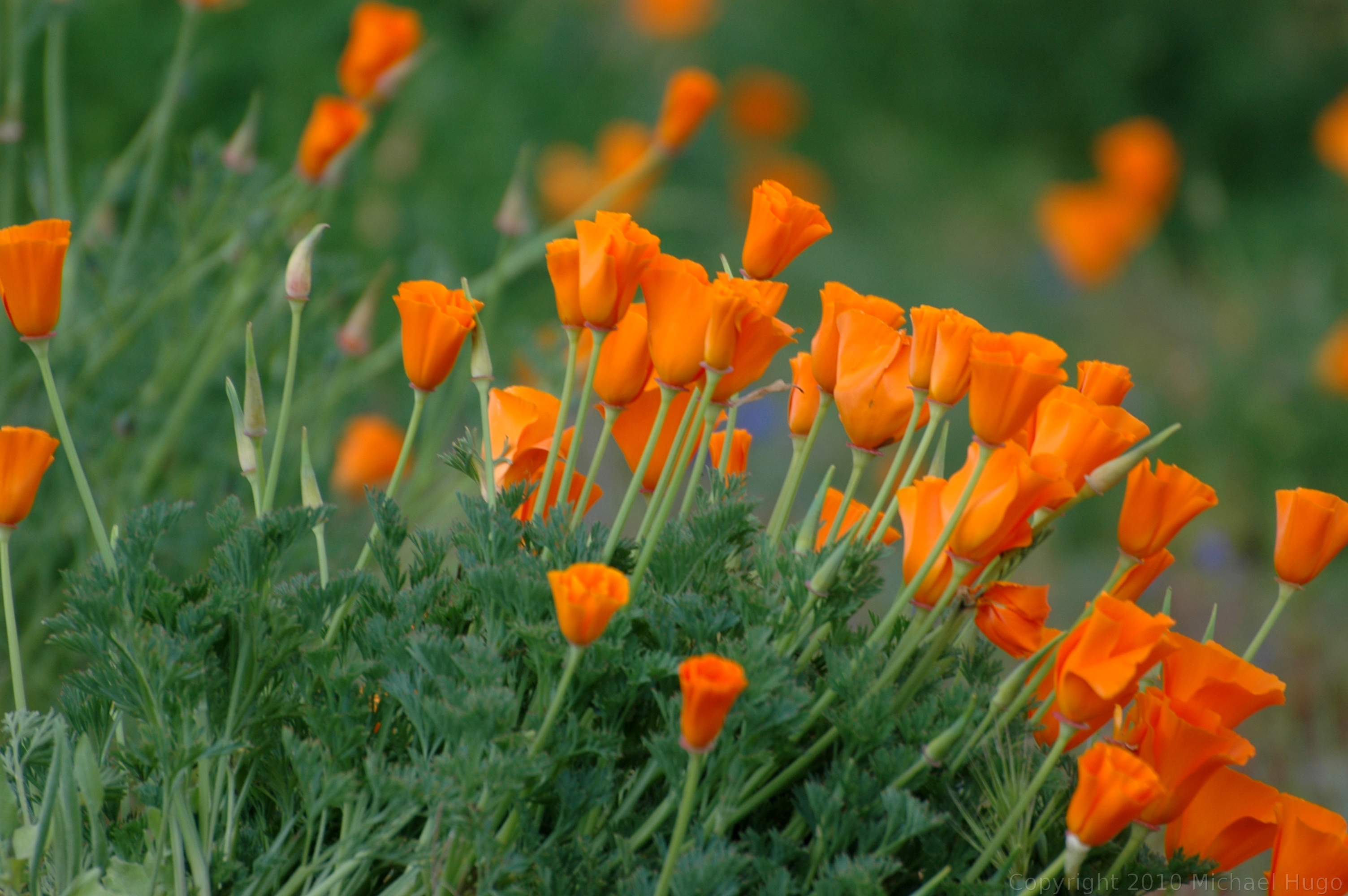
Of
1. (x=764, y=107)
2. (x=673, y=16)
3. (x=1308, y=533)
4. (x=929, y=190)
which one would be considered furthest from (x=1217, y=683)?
(x=929, y=190)

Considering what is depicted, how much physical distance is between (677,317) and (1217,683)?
40 centimetres

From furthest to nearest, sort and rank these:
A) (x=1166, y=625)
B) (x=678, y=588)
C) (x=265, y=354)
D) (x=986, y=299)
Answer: (x=986, y=299), (x=265, y=354), (x=678, y=588), (x=1166, y=625)

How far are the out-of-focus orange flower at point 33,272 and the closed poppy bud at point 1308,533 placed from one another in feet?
2.71

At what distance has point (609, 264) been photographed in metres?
0.73

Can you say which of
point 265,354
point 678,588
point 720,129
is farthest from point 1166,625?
point 720,129

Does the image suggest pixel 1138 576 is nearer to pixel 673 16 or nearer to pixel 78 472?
pixel 78 472

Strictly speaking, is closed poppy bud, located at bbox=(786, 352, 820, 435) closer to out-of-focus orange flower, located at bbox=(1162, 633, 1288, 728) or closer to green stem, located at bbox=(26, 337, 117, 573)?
out-of-focus orange flower, located at bbox=(1162, 633, 1288, 728)

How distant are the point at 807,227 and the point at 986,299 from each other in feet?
12.1

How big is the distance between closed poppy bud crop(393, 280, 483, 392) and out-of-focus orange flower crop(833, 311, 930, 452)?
0.82ft

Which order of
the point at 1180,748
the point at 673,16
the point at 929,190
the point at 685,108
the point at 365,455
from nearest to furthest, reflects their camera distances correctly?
the point at 1180,748 → the point at 685,108 → the point at 365,455 → the point at 673,16 → the point at 929,190

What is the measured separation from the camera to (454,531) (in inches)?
29.7

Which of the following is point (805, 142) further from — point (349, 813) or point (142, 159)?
point (349, 813)

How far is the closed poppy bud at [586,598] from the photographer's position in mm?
605

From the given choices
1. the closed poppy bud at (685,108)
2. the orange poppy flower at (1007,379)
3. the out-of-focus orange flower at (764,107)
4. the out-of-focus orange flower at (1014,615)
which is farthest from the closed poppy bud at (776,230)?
the out-of-focus orange flower at (764,107)
